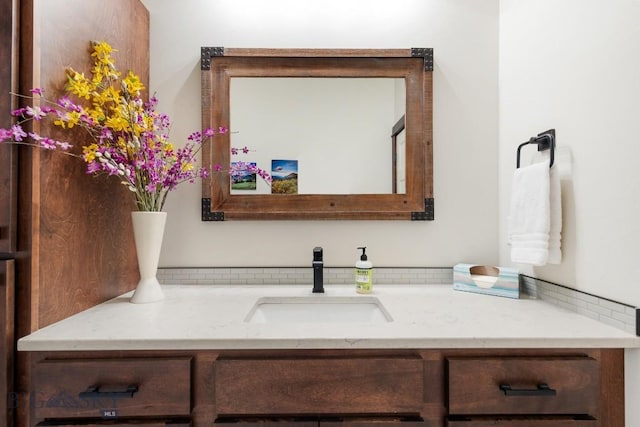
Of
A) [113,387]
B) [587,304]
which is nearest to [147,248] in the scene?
[113,387]

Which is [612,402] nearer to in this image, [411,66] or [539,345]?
[539,345]

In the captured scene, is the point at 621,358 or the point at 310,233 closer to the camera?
the point at 621,358

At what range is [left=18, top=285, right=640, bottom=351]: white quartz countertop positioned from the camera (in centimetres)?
82

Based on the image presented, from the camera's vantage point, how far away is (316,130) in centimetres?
142

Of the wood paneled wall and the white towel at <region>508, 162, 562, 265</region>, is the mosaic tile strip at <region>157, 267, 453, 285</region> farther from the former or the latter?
the wood paneled wall

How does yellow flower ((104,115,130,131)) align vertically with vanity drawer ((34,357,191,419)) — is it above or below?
above

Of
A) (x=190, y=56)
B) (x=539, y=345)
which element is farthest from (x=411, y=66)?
(x=539, y=345)

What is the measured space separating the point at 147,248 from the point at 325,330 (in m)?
0.72

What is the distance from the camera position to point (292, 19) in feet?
4.76

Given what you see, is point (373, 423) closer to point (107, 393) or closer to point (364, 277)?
point (364, 277)

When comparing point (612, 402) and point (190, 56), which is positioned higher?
point (190, 56)

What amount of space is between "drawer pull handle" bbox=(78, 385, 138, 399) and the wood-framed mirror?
744 millimetres

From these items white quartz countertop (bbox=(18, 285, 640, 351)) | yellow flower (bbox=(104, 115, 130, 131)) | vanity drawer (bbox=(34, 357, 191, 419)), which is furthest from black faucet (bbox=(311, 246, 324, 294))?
yellow flower (bbox=(104, 115, 130, 131))

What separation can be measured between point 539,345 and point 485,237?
699mm
